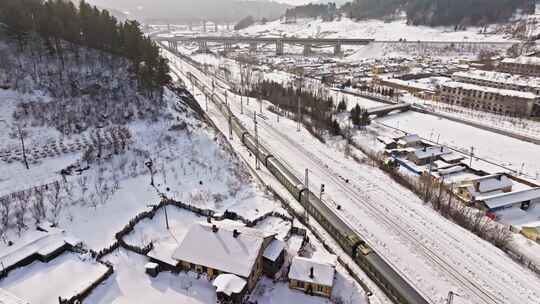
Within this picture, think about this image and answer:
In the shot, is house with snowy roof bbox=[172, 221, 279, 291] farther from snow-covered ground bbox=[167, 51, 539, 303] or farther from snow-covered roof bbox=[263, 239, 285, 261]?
snow-covered ground bbox=[167, 51, 539, 303]

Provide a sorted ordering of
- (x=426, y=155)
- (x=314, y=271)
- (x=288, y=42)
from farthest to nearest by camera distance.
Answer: (x=288, y=42) → (x=426, y=155) → (x=314, y=271)

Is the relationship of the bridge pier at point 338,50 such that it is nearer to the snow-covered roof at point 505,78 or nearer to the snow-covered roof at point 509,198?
the snow-covered roof at point 505,78

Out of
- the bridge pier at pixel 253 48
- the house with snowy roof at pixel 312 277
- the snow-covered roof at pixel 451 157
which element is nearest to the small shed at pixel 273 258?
the house with snowy roof at pixel 312 277

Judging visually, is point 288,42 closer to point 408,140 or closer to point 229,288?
point 408,140

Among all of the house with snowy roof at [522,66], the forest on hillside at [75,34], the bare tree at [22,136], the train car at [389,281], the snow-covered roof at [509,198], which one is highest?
the forest on hillside at [75,34]

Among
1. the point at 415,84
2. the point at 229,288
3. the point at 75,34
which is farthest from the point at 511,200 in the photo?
the point at 75,34

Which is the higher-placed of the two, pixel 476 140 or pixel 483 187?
pixel 476 140

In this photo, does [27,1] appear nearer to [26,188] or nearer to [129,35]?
[129,35]
